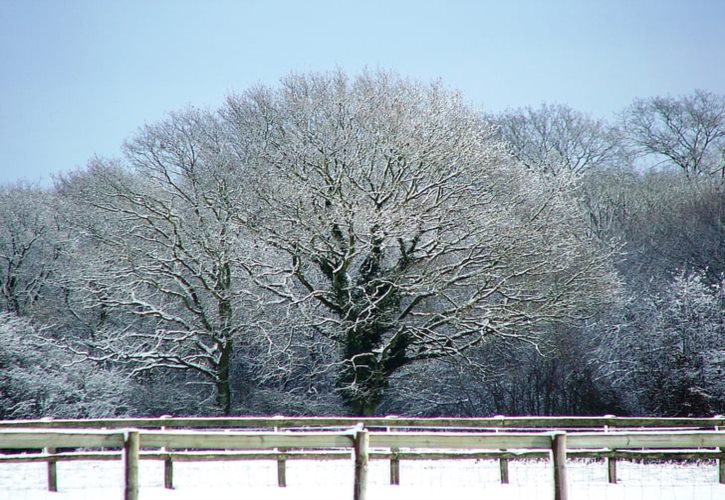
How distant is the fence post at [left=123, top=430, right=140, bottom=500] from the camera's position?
8461 mm

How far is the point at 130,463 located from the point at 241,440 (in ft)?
3.59

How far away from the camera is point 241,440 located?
8648 millimetres

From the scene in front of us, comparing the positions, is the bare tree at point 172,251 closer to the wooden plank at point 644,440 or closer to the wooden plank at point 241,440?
the wooden plank at point 241,440

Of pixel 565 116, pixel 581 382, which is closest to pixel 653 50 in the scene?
pixel 565 116

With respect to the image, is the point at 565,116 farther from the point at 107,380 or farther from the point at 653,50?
the point at 653,50

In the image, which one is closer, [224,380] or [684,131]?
[224,380]

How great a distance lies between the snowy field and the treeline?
752cm

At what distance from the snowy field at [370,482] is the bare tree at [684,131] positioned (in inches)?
1257

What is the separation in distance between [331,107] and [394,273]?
563 cm

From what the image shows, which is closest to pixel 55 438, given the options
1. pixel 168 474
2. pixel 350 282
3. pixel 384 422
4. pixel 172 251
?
pixel 168 474

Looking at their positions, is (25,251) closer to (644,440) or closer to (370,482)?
(370,482)

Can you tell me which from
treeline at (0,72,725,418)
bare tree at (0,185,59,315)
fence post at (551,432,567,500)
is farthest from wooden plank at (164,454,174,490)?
bare tree at (0,185,59,315)

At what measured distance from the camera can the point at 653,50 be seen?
19325 centimetres

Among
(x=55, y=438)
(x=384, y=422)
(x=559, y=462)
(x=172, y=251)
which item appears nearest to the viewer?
(x=55, y=438)
